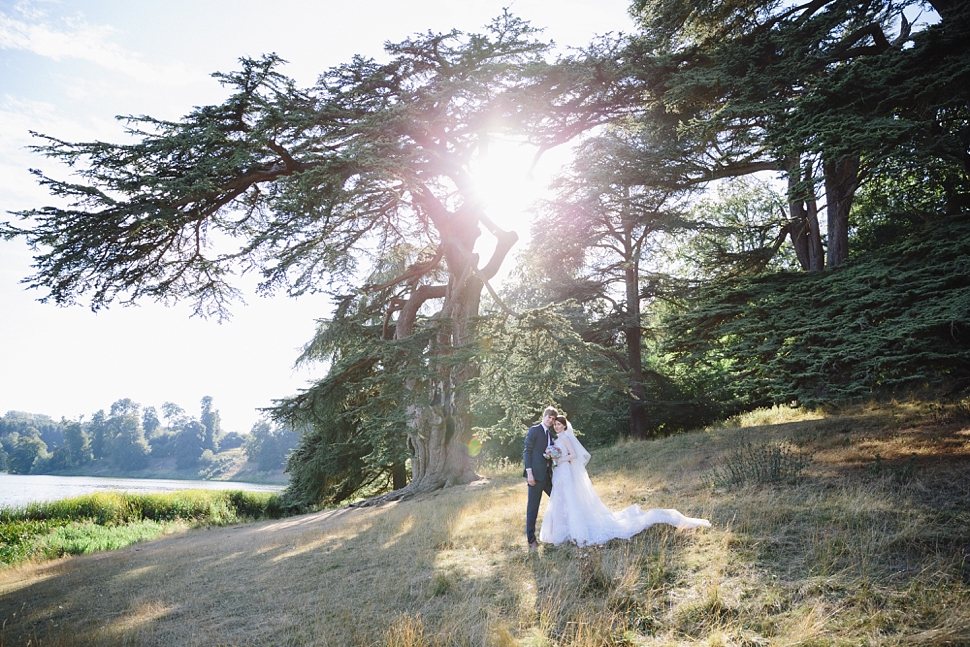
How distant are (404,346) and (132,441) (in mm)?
133886

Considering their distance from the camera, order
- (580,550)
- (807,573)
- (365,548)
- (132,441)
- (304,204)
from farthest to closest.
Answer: (132,441) → (304,204) → (365,548) → (580,550) → (807,573)

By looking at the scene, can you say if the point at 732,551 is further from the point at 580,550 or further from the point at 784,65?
the point at 784,65

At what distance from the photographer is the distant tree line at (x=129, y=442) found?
97.2 metres

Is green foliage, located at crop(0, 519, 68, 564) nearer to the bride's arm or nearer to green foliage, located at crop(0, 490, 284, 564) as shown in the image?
green foliage, located at crop(0, 490, 284, 564)

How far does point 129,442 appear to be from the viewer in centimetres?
11456

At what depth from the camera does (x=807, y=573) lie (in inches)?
165

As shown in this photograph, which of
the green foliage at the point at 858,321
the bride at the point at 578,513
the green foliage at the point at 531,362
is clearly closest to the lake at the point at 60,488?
the green foliage at the point at 531,362

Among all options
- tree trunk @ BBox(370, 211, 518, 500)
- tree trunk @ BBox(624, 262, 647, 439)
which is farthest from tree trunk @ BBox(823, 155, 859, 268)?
tree trunk @ BBox(370, 211, 518, 500)

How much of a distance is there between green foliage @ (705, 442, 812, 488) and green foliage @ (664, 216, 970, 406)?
3.34 feet

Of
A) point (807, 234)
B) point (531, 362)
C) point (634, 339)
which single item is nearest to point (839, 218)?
point (807, 234)

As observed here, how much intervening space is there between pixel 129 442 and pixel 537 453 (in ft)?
456

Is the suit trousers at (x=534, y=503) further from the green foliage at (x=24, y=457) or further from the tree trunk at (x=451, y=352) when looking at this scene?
the green foliage at (x=24, y=457)

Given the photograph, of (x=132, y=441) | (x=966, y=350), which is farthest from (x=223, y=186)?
(x=132, y=441)

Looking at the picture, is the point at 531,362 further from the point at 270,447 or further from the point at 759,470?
the point at 270,447
